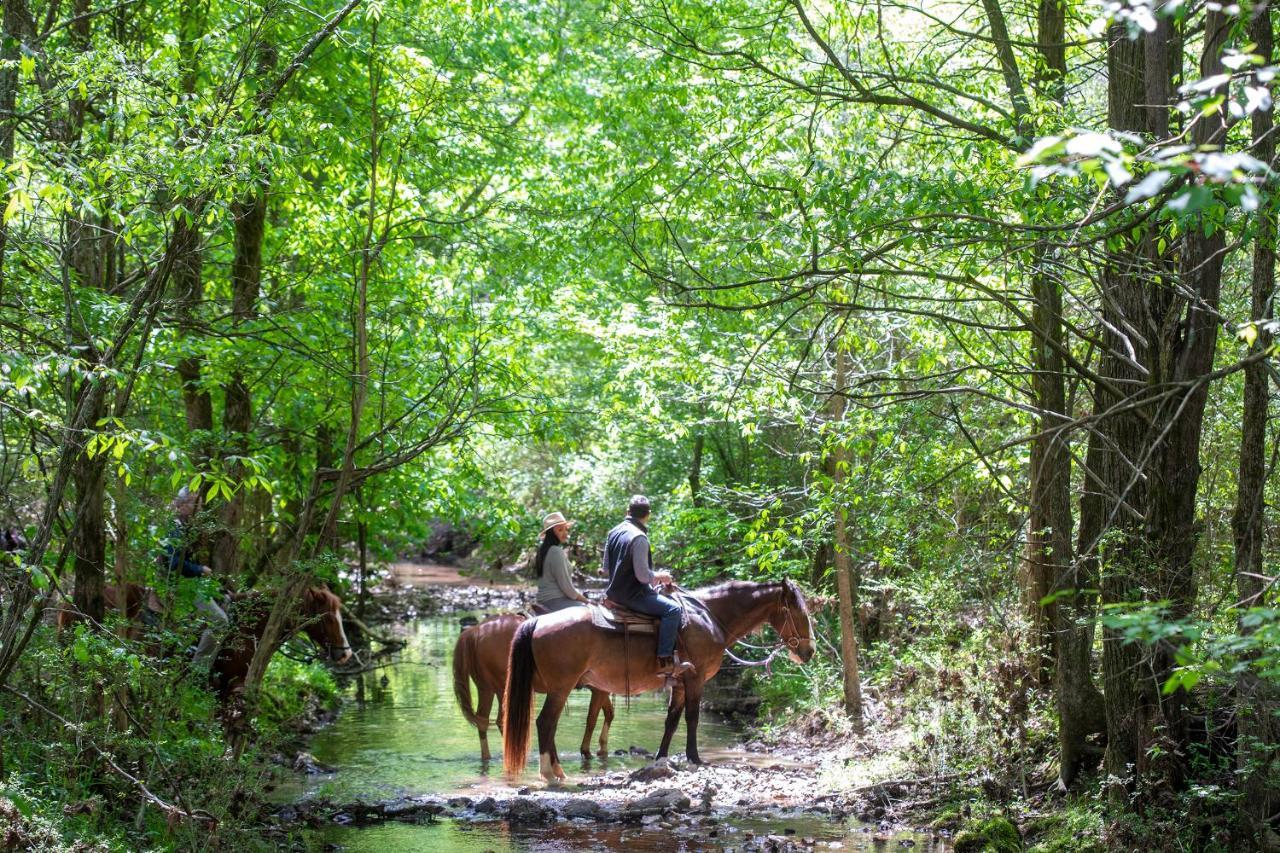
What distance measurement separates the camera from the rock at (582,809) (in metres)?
9.01

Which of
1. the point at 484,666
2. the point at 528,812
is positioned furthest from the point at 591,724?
the point at 528,812

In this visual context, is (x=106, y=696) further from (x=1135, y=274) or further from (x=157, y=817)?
(x=1135, y=274)

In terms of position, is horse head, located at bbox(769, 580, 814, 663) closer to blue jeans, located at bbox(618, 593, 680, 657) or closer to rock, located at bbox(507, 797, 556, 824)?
blue jeans, located at bbox(618, 593, 680, 657)

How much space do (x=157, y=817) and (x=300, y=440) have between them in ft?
22.4

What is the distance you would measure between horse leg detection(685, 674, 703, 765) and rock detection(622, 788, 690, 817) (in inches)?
65.4

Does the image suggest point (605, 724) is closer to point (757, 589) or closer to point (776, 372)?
point (757, 589)

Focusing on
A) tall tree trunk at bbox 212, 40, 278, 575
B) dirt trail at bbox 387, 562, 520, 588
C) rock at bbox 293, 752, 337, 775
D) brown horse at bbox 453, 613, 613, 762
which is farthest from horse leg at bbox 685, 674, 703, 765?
dirt trail at bbox 387, 562, 520, 588

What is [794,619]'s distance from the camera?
1167 centimetres

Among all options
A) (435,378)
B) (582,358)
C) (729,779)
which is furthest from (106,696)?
(582,358)

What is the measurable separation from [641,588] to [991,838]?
4.40 m

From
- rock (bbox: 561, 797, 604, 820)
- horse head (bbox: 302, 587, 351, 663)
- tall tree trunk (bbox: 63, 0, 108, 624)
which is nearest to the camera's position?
tall tree trunk (bbox: 63, 0, 108, 624)

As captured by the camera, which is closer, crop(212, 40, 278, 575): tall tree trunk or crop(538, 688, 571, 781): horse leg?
crop(538, 688, 571, 781): horse leg

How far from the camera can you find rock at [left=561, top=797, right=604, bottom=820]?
901 centimetres

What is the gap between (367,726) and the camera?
13305 mm
